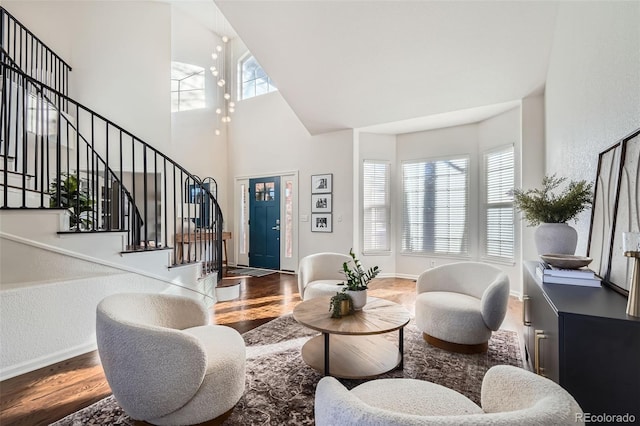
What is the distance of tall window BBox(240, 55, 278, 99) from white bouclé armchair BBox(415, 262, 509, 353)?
566 cm

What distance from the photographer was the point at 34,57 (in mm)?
4812

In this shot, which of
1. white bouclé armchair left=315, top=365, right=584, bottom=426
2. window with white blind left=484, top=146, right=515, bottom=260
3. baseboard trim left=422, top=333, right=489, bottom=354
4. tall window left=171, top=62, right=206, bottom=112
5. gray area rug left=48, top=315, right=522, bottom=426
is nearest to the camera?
white bouclé armchair left=315, top=365, right=584, bottom=426

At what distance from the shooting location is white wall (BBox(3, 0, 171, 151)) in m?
5.40

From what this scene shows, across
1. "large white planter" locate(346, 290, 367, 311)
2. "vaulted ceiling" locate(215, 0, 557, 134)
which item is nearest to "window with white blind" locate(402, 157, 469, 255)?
"vaulted ceiling" locate(215, 0, 557, 134)

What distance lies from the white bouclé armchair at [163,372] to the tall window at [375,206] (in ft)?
13.7

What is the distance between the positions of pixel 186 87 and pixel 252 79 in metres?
1.52

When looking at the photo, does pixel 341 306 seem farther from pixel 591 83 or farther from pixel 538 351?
pixel 591 83

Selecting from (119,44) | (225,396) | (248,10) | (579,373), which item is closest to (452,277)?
(579,373)

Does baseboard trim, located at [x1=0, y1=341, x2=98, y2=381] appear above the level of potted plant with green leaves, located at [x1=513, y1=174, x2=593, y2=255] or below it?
below

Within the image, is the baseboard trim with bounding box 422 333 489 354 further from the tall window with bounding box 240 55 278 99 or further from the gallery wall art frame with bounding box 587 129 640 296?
the tall window with bounding box 240 55 278 99

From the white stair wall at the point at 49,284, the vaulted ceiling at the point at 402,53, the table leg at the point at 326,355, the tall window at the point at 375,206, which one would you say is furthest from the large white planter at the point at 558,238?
the tall window at the point at 375,206

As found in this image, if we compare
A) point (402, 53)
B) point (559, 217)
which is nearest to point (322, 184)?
point (402, 53)

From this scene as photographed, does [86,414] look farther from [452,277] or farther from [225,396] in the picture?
[452,277]

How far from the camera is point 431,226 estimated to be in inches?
215
